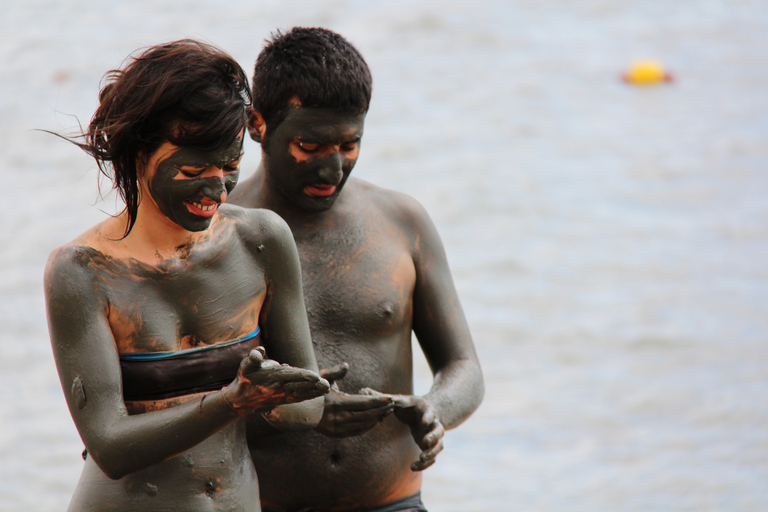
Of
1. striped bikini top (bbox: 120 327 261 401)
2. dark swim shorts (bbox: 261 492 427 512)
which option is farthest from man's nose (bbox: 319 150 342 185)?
dark swim shorts (bbox: 261 492 427 512)

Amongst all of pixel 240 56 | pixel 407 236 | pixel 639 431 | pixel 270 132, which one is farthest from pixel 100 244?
pixel 240 56

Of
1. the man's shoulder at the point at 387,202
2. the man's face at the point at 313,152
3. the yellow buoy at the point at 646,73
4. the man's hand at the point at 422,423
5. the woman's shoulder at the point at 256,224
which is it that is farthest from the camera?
the yellow buoy at the point at 646,73

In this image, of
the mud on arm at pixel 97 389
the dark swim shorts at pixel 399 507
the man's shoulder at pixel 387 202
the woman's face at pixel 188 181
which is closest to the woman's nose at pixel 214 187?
the woman's face at pixel 188 181

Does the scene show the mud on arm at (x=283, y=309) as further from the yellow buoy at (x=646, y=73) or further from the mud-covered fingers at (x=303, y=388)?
the yellow buoy at (x=646, y=73)

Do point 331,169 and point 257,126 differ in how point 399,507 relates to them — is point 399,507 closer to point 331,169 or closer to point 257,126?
point 331,169

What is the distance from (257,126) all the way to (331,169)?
27 centimetres

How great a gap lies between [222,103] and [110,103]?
0.23 metres

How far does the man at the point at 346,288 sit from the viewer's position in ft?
9.18

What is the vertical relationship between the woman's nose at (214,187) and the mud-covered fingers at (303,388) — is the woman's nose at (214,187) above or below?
above

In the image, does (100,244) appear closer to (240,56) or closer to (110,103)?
(110,103)

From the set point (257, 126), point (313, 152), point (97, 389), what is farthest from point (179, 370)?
point (257, 126)

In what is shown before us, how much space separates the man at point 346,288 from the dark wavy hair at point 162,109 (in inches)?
22.6

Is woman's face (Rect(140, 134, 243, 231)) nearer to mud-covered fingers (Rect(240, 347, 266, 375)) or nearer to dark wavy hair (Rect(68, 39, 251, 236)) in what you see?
dark wavy hair (Rect(68, 39, 251, 236))

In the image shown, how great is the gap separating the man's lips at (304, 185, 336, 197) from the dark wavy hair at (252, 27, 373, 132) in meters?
0.19
